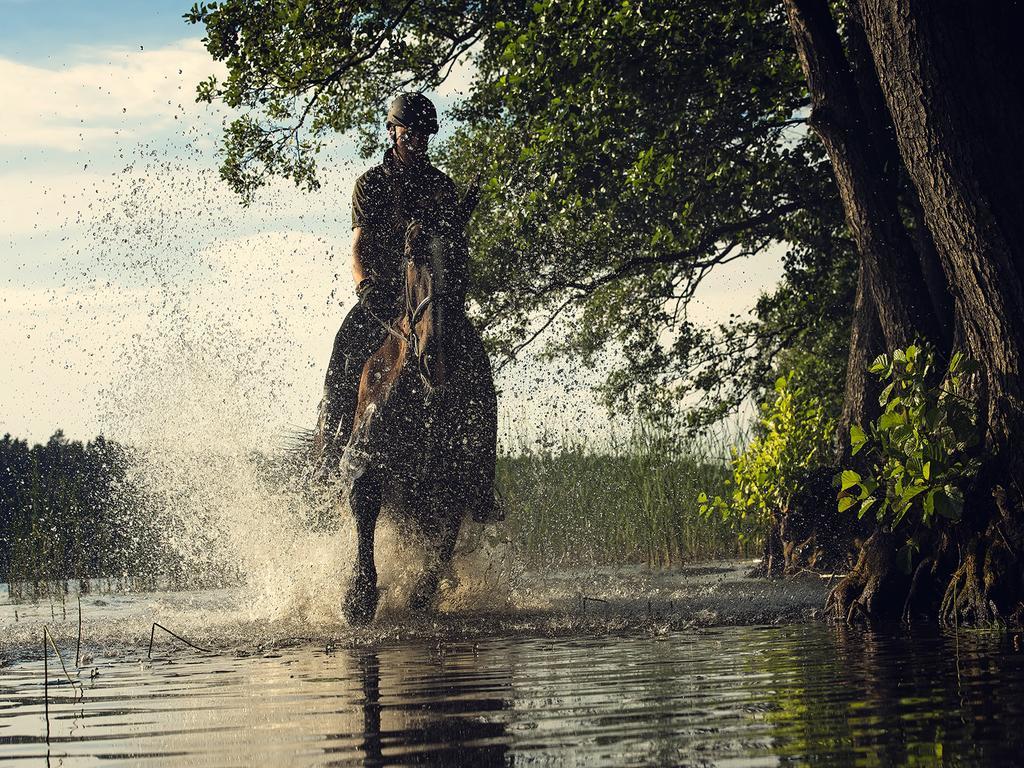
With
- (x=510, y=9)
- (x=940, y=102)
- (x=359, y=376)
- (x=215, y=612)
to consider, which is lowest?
(x=215, y=612)

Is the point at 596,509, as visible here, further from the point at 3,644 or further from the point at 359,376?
the point at 3,644

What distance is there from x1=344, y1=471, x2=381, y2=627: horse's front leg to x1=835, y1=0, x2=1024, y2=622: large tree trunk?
3484 mm

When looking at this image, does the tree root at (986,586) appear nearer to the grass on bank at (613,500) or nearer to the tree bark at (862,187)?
the tree bark at (862,187)

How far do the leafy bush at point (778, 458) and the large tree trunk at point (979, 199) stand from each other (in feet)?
→ 16.7

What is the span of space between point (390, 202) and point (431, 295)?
1115 mm

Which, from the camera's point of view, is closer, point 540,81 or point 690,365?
point 540,81

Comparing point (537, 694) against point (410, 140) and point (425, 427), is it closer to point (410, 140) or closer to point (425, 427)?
point (425, 427)

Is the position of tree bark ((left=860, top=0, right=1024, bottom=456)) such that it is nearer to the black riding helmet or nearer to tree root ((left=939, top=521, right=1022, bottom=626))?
tree root ((left=939, top=521, right=1022, bottom=626))

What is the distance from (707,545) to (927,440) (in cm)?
796

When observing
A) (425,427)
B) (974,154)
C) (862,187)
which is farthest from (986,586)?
(862,187)

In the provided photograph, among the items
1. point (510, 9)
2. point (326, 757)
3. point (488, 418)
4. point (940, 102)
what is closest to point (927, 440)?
point (940, 102)

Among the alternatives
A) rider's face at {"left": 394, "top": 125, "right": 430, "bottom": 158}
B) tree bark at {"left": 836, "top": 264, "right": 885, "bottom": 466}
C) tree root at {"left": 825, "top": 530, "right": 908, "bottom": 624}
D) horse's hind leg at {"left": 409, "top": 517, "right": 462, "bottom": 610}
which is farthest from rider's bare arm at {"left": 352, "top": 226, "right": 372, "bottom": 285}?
tree bark at {"left": 836, "top": 264, "right": 885, "bottom": 466}

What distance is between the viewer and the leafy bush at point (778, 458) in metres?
12.6

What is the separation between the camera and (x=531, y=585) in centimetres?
1208
